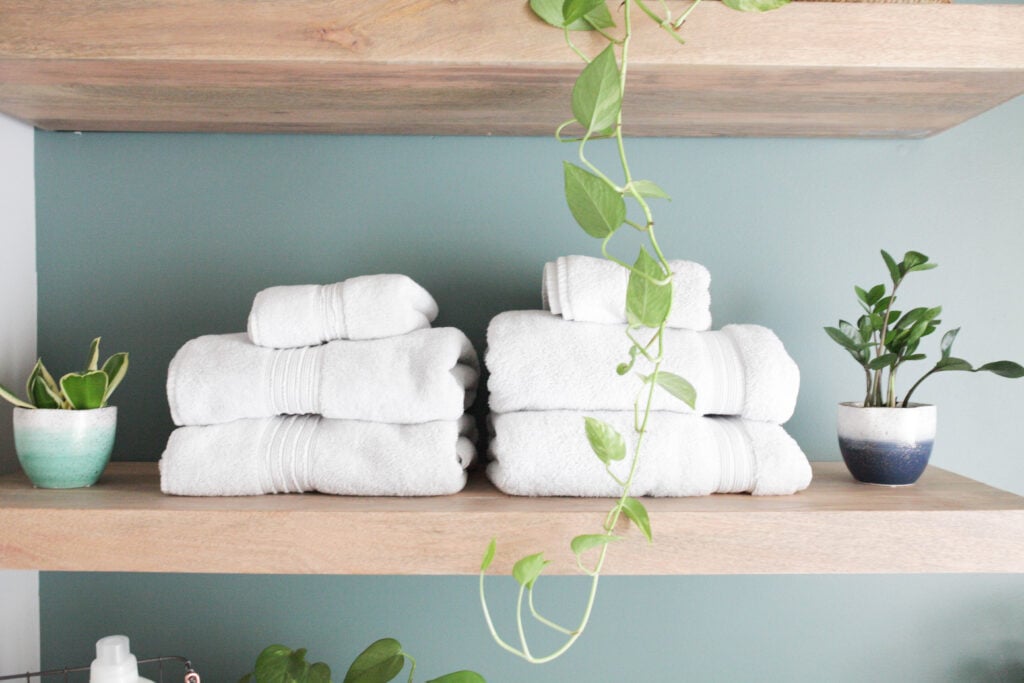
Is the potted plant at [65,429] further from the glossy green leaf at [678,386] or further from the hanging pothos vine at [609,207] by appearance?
the glossy green leaf at [678,386]

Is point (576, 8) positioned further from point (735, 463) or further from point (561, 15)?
point (735, 463)

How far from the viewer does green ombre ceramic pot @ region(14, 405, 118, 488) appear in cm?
73

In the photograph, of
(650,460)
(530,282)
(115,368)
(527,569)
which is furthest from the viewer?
(530,282)

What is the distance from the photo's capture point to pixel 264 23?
2.14 feet

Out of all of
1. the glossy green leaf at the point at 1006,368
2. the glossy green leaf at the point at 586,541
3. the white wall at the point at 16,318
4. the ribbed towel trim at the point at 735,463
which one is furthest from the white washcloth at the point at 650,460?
the white wall at the point at 16,318

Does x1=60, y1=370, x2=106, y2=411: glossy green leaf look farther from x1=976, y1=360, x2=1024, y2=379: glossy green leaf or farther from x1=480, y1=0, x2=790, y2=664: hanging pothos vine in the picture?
x1=976, y1=360, x2=1024, y2=379: glossy green leaf

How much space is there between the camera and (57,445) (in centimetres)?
74

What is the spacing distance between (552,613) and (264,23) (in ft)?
2.30

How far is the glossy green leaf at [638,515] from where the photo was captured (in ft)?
2.03

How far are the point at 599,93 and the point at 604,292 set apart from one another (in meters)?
0.21

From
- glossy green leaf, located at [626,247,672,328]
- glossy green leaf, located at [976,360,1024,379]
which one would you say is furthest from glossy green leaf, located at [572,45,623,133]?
glossy green leaf, located at [976,360,1024,379]

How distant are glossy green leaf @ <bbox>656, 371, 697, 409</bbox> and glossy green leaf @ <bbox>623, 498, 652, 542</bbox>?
9 cm

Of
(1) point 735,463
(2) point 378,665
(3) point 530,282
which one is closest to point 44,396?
(2) point 378,665

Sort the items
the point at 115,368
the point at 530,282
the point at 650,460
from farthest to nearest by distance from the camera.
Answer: the point at 530,282, the point at 115,368, the point at 650,460
